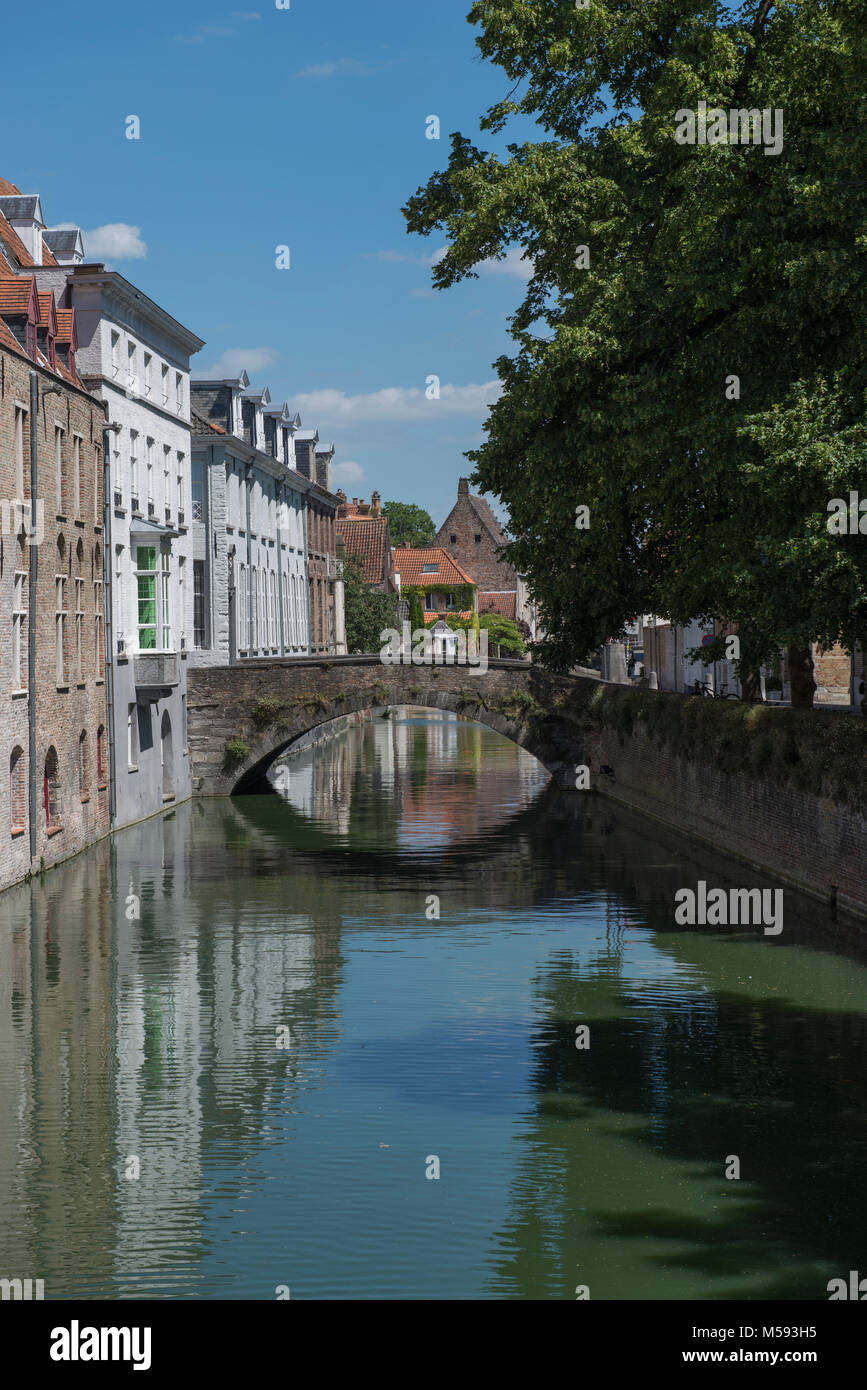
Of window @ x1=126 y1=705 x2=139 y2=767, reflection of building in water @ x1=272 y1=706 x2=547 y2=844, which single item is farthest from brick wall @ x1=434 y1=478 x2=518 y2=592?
window @ x1=126 y1=705 x2=139 y2=767

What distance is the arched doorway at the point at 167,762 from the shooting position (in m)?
39.3

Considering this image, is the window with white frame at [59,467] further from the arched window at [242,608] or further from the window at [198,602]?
the arched window at [242,608]

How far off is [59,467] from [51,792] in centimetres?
594

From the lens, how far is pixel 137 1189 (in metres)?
12.2

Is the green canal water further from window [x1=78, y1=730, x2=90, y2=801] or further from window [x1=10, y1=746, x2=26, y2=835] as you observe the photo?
window [x1=78, y1=730, x2=90, y2=801]

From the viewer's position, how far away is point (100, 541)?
3300 cm

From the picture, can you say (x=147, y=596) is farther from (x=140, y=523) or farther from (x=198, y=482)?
(x=198, y=482)

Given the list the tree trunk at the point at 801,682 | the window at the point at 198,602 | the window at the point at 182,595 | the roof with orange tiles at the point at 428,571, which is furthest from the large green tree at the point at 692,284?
the roof with orange tiles at the point at 428,571

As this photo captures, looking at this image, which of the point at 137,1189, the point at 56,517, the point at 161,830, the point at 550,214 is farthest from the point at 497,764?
the point at 137,1189

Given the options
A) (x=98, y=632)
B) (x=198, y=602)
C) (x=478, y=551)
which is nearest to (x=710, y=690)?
(x=198, y=602)

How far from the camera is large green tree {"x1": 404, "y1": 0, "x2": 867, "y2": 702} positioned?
64.7ft

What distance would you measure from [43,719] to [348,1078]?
14.0m

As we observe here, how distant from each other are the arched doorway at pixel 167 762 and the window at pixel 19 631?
12.8 meters
